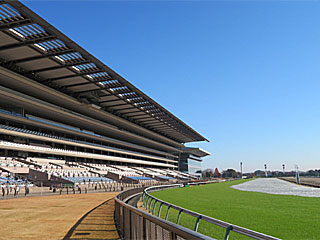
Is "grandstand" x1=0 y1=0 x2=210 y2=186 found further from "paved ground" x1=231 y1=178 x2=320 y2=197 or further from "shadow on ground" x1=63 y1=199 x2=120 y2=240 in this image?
"shadow on ground" x1=63 y1=199 x2=120 y2=240

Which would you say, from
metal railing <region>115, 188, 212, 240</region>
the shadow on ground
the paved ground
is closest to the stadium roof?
the shadow on ground

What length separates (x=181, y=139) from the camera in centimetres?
10412

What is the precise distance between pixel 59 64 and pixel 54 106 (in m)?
11.8

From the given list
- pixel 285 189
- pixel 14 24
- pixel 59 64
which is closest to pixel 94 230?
pixel 14 24

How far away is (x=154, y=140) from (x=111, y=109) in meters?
35.9

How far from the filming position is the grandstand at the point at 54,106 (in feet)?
91.4

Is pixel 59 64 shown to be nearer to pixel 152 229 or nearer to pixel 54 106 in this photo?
pixel 54 106

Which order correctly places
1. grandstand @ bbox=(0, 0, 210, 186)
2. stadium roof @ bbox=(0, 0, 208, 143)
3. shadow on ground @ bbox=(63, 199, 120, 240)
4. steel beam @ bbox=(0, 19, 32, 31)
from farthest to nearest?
grandstand @ bbox=(0, 0, 210, 186), stadium roof @ bbox=(0, 0, 208, 143), steel beam @ bbox=(0, 19, 32, 31), shadow on ground @ bbox=(63, 199, 120, 240)

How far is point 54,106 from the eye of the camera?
44.2 metres

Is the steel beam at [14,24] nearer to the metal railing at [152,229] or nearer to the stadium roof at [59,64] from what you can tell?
the stadium roof at [59,64]

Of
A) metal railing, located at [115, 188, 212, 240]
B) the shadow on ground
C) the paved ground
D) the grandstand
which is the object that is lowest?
the paved ground

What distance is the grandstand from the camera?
1096 inches

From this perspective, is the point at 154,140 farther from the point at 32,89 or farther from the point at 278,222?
the point at 278,222

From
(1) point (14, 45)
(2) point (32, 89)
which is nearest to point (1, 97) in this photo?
(2) point (32, 89)
